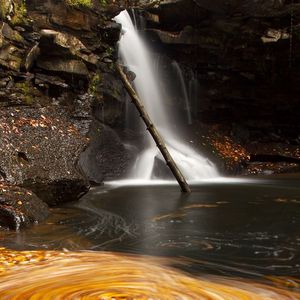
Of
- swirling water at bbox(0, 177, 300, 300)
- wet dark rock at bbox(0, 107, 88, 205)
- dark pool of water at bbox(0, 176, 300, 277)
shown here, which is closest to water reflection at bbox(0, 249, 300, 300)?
swirling water at bbox(0, 177, 300, 300)

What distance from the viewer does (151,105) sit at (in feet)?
49.7

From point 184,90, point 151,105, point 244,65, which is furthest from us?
point 184,90

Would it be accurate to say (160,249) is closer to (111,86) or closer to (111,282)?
(111,282)

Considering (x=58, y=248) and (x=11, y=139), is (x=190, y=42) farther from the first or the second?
(x=58, y=248)

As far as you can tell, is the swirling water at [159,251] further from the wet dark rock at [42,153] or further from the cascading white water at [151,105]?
the cascading white water at [151,105]

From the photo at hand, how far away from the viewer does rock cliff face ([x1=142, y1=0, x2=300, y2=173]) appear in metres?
13.8

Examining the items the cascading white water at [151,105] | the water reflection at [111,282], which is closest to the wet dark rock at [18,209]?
the water reflection at [111,282]

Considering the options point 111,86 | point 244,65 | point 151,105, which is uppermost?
point 244,65

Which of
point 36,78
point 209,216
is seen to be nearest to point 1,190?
point 209,216

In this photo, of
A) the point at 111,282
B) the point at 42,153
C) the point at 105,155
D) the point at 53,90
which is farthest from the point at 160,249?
the point at 53,90

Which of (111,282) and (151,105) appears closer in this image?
→ (111,282)

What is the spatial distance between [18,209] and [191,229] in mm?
2673

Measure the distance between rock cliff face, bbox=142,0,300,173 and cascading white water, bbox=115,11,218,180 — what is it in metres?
0.84

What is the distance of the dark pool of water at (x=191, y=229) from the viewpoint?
4.38 meters
